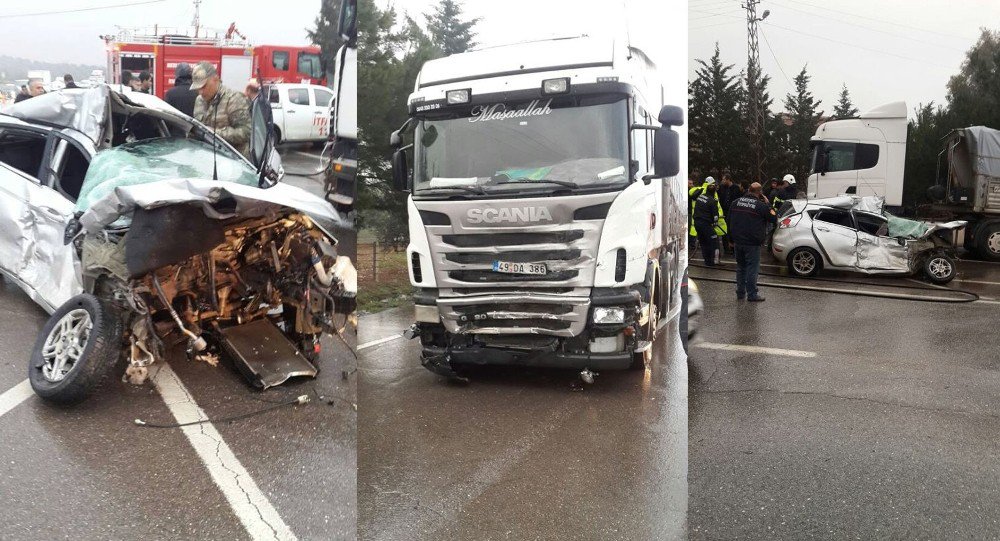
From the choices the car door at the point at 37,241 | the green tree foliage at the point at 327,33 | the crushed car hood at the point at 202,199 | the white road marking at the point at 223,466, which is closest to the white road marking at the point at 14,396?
the car door at the point at 37,241

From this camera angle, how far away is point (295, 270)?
1.99 m

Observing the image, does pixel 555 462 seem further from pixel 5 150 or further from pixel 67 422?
pixel 5 150

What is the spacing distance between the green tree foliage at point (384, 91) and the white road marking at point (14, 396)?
1.25m


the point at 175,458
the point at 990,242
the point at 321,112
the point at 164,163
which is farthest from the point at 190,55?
the point at 990,242

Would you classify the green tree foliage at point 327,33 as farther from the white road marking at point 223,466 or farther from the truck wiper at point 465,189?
the white road marking at point 223,466

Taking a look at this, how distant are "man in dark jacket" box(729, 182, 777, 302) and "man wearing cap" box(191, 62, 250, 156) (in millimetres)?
1281

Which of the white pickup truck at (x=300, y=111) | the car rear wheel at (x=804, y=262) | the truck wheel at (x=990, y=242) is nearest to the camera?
the car rear wheel at (x=804, y=262)

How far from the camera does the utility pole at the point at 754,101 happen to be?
107 cm

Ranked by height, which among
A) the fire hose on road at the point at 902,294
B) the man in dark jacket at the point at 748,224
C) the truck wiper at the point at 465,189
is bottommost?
the fire hose on road at the point at 902,294

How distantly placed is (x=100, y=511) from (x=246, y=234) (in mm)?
816

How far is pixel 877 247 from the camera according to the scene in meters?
1.68

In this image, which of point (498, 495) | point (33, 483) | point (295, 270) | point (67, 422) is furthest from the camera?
point (295, 270)

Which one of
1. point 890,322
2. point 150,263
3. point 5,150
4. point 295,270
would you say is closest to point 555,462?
point 890,322

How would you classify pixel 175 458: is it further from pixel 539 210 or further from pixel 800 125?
pixel 800 125
